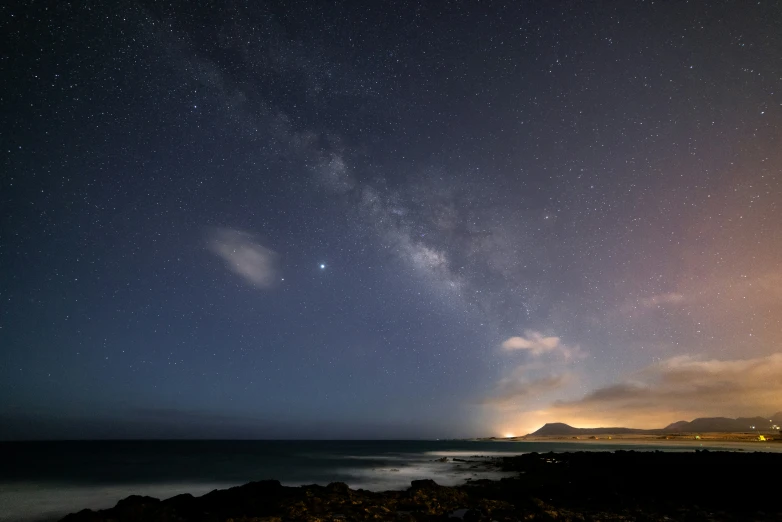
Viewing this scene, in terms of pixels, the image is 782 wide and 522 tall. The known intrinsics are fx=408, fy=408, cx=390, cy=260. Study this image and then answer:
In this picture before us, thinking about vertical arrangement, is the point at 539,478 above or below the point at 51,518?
above

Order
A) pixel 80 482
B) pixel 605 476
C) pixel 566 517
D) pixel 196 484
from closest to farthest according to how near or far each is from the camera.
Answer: pixel 566 517, pixel 605 476, pixel 196 484, pixel 80 482

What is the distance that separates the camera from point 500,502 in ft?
62.6

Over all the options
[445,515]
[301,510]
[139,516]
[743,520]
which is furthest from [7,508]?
[743,520]

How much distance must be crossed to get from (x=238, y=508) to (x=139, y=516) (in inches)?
151

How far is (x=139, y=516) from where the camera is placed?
1605 cm

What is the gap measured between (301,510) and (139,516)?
6237 millimetres

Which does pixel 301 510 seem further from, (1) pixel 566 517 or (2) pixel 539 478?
(2) pixel 539 478

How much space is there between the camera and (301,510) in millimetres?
17203

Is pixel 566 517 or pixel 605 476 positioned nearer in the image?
pixel 566 517

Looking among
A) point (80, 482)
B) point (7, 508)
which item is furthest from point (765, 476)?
point (80, 482)

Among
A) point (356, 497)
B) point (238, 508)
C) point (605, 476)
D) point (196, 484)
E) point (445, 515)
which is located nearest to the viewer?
point (445, 515)

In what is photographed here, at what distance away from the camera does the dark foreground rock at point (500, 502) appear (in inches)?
642

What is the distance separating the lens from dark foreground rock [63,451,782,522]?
53.5 feet

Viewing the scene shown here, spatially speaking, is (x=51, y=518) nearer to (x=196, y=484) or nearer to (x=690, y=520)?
(x=196, y=484)
